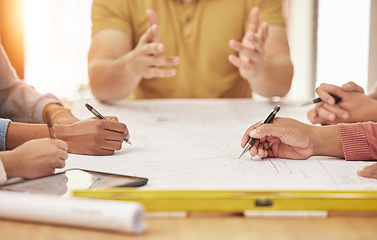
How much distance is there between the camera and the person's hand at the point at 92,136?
0.57 metres

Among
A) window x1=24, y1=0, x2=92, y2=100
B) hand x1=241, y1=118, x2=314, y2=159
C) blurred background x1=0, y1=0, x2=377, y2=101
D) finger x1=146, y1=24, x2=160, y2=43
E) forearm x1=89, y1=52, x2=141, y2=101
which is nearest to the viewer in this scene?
hand x1=241, y1=118, x2=314, y2=159

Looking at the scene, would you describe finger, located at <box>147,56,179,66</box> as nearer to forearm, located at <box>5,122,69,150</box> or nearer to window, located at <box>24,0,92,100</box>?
forearm, located at <box>5,122,69,150</box>

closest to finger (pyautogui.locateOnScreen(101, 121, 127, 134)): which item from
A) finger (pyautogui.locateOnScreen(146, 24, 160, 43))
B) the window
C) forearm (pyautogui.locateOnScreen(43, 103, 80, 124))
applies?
forearm (pyautogui.locateOnScreen(43, 103, 80, 124))

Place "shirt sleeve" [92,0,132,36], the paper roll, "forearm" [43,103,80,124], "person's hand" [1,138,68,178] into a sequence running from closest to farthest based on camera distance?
1. the paper roll
2. "person's hand" [1,138,68,178]
3. "forearm" [43,103,80,124]
4. "shirt sleeve" [92,0,132,36]

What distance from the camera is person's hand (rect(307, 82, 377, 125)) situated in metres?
0.76

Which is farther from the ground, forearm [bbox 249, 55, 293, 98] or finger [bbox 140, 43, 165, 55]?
finger [bbox 140, 43, 165, 55]

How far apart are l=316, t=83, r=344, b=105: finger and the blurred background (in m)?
0.53


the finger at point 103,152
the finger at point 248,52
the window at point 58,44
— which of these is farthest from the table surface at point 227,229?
the window at point 58,44

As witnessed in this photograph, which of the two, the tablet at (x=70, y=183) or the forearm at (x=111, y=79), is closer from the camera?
the tablet at (x=70, y=183)

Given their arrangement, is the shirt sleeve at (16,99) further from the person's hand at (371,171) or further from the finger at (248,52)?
the person's hand at (371,171)

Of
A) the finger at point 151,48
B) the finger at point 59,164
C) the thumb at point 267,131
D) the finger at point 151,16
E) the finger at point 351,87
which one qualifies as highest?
the finger at point 151,16

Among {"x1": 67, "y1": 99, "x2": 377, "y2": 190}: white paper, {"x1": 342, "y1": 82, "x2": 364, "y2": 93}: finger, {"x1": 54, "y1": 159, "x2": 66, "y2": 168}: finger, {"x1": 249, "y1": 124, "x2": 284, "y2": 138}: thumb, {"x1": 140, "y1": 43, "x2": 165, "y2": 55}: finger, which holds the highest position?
{"x1": 140, "y1": 43, "x2": 165, "y2": 55}: finger

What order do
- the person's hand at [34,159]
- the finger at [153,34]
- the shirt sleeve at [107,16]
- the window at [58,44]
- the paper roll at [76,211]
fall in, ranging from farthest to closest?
the window at [58,44], the shirt sleeve at [107,16], the finger at [153,34], the person's hand at [34,159], the paper roll at [76,211]

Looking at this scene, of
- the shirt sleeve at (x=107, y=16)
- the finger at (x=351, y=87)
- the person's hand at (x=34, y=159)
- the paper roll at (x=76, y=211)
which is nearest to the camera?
the paper roll at (x=76, y=211)
